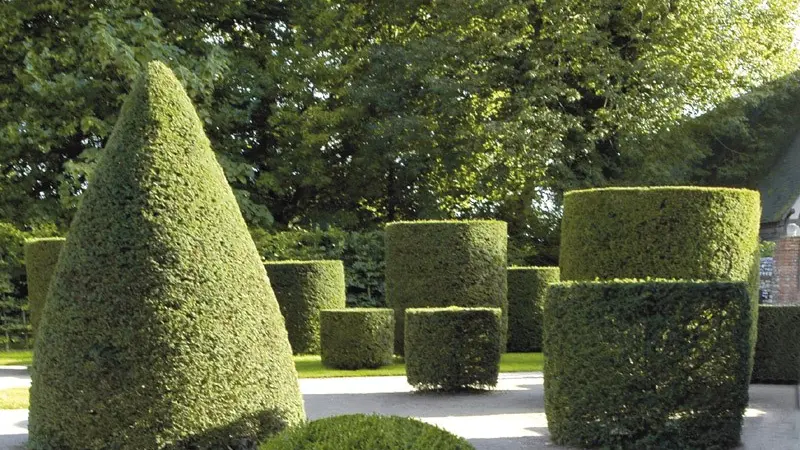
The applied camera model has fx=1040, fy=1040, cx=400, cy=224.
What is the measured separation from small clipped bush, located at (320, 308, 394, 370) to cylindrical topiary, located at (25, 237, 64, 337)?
5230 millimetres

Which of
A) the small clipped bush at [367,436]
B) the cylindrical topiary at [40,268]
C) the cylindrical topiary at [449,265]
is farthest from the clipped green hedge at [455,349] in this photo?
the small clipped bush at [367,436]

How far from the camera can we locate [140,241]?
25.7ft

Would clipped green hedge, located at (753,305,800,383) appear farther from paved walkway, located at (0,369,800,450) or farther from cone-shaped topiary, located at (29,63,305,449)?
cone-shaped topiary, located at (29,63,305,449)

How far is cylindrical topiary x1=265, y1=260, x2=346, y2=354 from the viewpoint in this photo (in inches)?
824

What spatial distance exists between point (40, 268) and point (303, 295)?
5.06m

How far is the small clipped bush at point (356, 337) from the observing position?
60.0ft

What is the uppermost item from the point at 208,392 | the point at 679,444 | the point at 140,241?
the point at 140,241

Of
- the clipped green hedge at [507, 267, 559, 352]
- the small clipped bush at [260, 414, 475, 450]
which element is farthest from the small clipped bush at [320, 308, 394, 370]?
the small clipped bush at [260, 414, 475, 450]

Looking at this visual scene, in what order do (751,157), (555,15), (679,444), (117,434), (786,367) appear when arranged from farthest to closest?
(751,157) < (555,15) < (786,367) < (679,444) < (117,434)

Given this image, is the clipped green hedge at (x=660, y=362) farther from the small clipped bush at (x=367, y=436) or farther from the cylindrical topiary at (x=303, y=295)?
the cylindrical topiary at (x=303, y=295)

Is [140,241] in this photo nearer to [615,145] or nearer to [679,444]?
[679,444]

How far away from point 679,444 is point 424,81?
19914mm

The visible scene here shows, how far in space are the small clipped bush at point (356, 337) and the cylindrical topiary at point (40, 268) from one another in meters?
5.23

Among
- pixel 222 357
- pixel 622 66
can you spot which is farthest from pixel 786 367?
pixel 622 66
